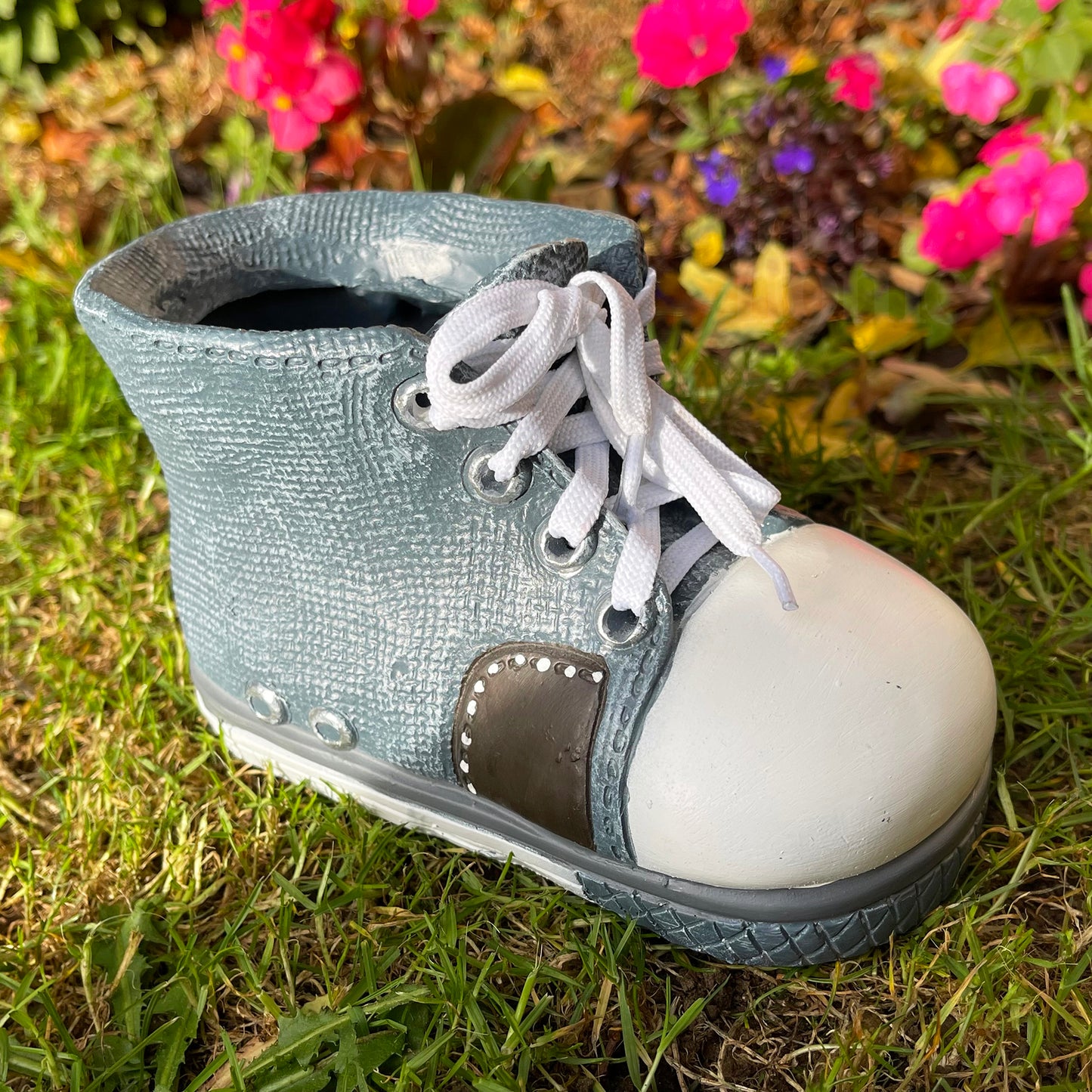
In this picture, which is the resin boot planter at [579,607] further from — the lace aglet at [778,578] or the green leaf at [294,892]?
the green leaf at [294,892]

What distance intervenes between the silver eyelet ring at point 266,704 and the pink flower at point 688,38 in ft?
5.28

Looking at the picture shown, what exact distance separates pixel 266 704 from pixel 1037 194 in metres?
1.64

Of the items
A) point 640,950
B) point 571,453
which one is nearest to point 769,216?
point 571,453

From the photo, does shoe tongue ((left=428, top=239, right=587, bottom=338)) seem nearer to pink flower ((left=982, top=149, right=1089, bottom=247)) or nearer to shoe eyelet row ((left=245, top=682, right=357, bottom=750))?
shoe eyelet row ((left=245, top=682, right=357, bottom=750))

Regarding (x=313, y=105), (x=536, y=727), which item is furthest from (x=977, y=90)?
(x=536, y=727)

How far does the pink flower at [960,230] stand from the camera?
1979mm

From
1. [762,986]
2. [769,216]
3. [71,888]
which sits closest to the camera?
[762,986]

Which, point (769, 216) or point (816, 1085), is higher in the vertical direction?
point (769, 216)

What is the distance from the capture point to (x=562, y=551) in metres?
1.08

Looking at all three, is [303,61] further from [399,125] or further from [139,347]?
[139,347]

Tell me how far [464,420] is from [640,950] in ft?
1.97

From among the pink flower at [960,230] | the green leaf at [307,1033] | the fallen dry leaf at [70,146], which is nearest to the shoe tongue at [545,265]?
the green leaf at [307,1033]

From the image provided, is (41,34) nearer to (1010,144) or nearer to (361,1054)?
(1010,144)

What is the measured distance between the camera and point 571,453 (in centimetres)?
114
